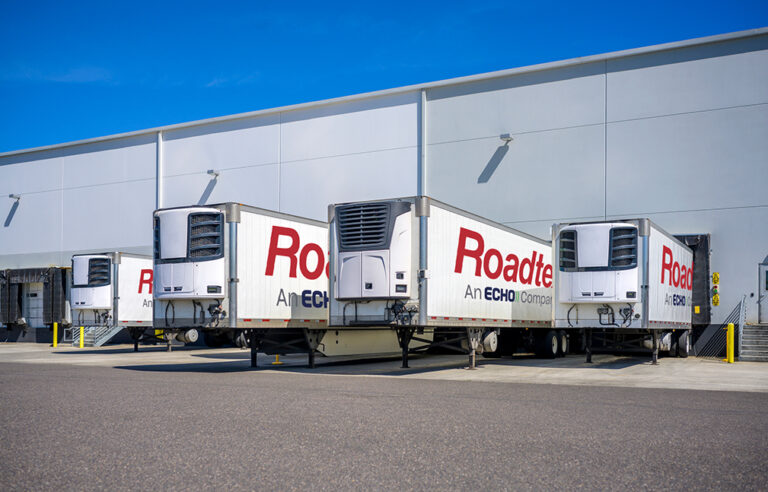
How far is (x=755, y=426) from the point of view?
8219 millimetres

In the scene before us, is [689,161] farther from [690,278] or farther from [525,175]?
[525,175]

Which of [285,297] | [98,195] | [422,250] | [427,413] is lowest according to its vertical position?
[427,413]

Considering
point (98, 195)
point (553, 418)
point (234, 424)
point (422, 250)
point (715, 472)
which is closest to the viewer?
point (715, 472)

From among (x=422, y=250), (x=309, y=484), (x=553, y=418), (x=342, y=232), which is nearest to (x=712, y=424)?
(x=553, y=418)

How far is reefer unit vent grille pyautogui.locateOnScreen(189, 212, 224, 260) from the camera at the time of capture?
626 inches

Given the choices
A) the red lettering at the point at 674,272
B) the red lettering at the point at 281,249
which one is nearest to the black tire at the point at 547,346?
the red lettering at the point at 674,272

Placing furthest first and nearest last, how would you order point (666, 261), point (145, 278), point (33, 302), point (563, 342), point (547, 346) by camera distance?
point (33, 302)
point (145, 278)
point (563, 342)
point (547, 346)
point (666, 261)

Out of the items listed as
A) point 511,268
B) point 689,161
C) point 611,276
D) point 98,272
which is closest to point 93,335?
point 98,272

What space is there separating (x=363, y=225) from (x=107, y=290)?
518 inches

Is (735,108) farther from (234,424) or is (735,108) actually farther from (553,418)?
(234,424)

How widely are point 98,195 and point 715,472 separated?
35699 millimetres

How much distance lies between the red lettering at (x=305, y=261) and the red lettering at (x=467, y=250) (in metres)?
3.77

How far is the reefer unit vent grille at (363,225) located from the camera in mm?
15469

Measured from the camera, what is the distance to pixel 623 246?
17938mm
